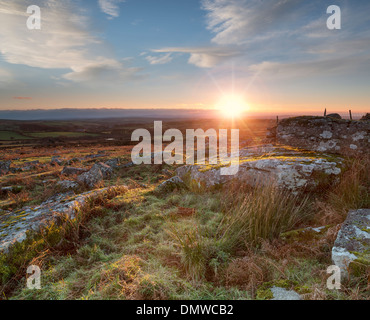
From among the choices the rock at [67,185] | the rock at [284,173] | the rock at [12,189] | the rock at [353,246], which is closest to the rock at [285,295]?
the rock at [353,246]

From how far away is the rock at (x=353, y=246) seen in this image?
254cm

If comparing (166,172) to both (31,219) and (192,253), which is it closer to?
(31,219)

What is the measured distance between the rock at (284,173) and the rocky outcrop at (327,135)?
115 centimetres

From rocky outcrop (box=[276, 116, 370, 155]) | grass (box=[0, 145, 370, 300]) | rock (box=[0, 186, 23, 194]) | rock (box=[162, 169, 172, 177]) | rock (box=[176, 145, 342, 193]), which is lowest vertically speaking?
rock (box=[0, 186, 23, 194])

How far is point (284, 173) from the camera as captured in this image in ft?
17.5

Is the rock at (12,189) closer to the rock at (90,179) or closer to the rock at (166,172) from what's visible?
the rock at (90,179)

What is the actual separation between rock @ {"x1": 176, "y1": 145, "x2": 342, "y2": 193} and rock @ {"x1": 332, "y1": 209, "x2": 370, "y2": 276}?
6.04 feet

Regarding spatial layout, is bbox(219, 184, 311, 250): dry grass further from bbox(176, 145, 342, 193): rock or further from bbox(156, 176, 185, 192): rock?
bbox(156, 176, 185, 192): rock

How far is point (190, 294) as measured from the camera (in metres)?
2.54

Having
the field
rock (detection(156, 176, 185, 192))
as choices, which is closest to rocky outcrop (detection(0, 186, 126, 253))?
the field

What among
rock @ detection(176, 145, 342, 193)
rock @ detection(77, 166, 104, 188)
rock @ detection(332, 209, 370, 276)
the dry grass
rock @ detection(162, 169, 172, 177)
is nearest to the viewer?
rock @ detection(332, 209, 370, 276)

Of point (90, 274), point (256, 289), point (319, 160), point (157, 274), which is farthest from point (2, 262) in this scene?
point (319, 160)

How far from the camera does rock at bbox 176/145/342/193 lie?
5184mm
